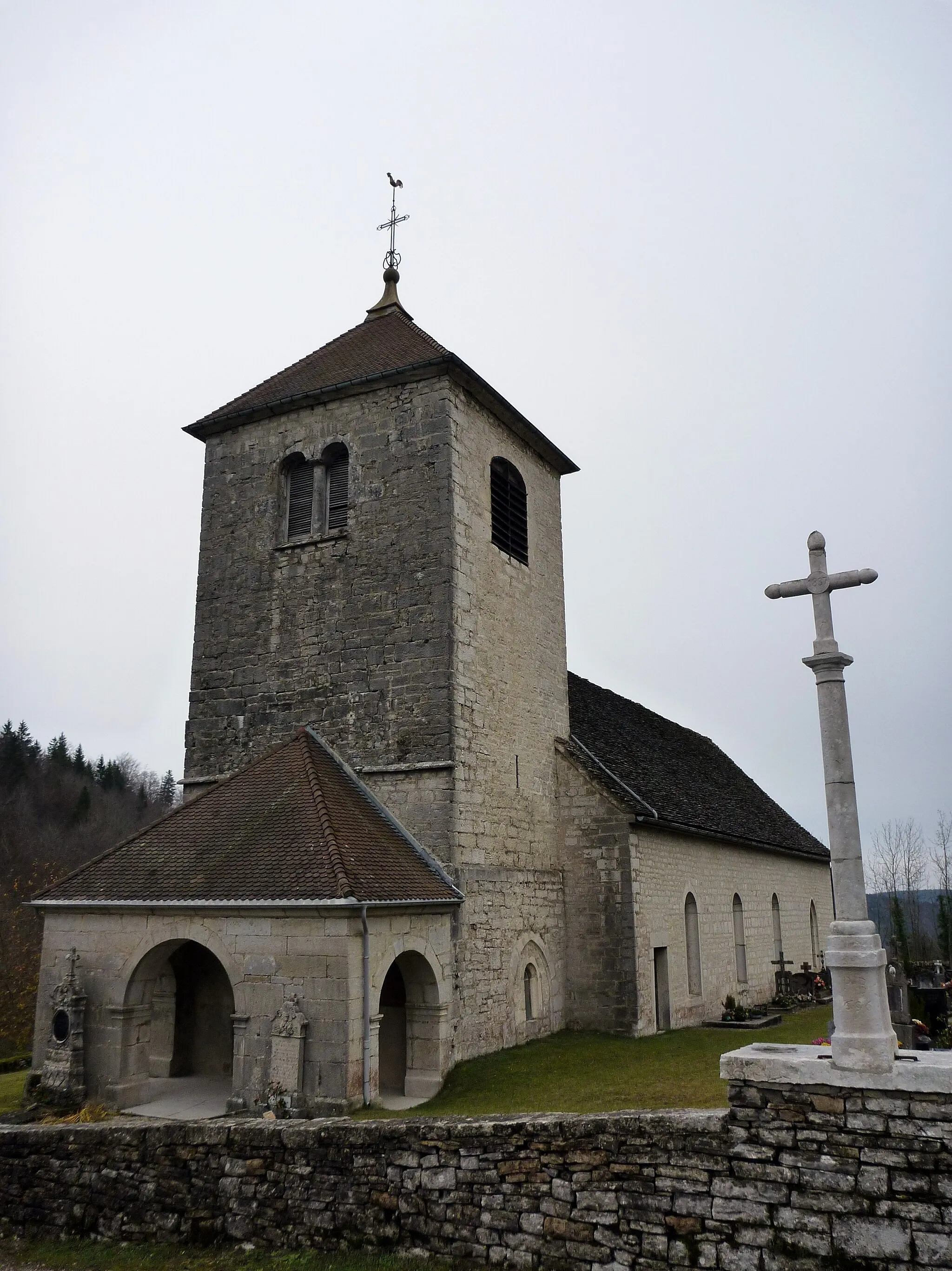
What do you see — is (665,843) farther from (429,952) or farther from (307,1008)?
(307,1008)

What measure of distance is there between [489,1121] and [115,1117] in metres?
5.96

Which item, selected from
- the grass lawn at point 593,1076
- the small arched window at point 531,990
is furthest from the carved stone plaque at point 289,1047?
the small arched window at point 531,990

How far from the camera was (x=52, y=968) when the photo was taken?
12672 millimetres

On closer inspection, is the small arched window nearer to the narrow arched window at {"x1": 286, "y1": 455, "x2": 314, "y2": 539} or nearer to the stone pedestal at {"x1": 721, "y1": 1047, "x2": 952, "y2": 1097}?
the narrow arched window at {"x1": 286, "y1": 455, "x2": 314, "y2": 539}

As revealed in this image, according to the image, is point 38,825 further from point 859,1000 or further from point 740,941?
point 859,1000

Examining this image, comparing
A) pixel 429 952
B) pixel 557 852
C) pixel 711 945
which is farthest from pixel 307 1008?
pixel 711 945

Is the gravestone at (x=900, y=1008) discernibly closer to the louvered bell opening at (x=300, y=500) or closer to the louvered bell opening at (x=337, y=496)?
the louvered bell opening at (x=337, y=496)

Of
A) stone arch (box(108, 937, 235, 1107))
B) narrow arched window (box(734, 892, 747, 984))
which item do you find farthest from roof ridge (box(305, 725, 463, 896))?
narrow arched window (box(734, 892, 747, 984))

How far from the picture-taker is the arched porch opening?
41.0ft

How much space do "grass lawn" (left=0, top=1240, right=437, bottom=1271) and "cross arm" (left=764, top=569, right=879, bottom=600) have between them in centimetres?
596

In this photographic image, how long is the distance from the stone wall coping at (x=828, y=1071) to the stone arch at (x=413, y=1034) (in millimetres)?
6175


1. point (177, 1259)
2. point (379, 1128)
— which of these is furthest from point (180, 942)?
point (379, 1128)

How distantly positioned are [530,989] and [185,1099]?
5867mm

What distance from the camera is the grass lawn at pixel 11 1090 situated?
40.4ft
